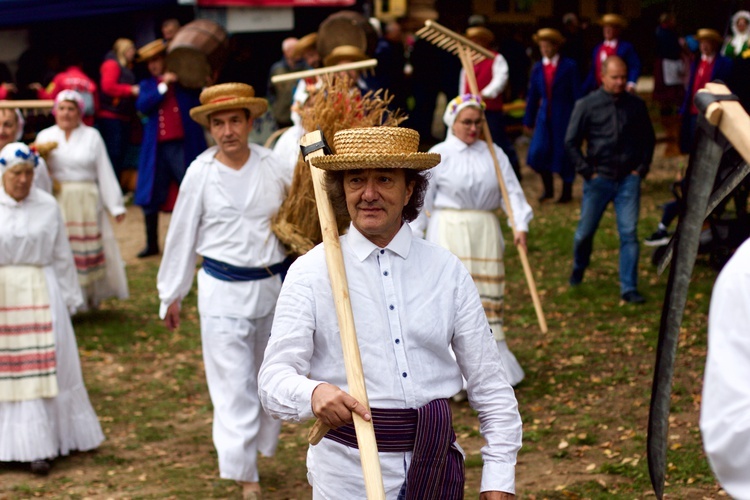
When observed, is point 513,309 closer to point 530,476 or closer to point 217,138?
point 530,476

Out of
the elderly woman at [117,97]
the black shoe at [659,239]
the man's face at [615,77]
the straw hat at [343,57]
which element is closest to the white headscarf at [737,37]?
the man's face at [615,77]

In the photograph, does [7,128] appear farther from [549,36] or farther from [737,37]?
[549,36]

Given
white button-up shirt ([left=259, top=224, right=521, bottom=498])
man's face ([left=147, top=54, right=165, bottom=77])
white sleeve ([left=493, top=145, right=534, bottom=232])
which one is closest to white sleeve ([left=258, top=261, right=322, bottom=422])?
white button-up shirt ([left=259, top=224, right=521, bottom=498])

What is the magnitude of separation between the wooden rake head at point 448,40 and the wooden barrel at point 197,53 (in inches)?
205

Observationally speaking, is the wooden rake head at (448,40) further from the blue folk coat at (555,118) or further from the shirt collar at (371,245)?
the blue folk coat at (555,118)

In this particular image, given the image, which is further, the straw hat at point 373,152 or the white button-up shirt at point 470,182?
the white button-up shirt at point 470,182

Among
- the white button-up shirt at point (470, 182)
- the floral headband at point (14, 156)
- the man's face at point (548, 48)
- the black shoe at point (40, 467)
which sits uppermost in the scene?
the man's face at point (548, 48)

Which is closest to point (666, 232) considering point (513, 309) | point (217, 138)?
point (513, 309)

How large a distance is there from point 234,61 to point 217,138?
11087 millimetres

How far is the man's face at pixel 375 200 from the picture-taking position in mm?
3576

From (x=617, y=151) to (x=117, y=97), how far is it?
27.6 feet

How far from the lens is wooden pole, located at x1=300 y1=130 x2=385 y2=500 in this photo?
10.5 feet

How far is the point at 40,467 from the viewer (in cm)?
690

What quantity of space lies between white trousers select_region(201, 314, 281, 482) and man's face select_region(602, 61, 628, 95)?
4741 mm
